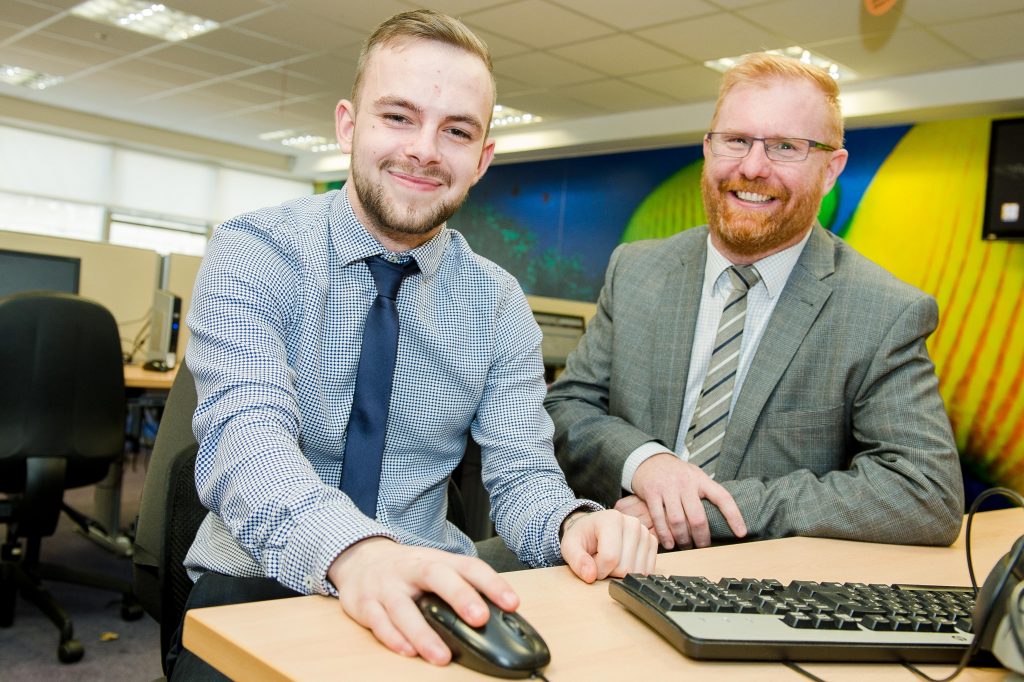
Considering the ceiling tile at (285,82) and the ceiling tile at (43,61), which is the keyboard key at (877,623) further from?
the ceiling tile at (43,61)

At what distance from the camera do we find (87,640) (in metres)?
2.76

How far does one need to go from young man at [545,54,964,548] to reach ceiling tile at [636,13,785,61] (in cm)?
351

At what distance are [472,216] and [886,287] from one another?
7.81 meters

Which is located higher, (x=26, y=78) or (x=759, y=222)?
(x=26, y=78)

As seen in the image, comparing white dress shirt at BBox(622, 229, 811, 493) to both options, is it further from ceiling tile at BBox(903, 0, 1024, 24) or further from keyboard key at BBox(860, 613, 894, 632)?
ceiling tile at BBox(903, 0, 1024, 24)

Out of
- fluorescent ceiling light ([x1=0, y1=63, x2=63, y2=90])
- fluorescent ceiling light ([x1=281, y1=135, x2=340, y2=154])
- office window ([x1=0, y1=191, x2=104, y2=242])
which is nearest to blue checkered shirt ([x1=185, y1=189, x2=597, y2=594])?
fluorescent ceiling light ([x1=0, y1=63, x2=63, y2=90])

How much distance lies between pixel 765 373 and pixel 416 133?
2.22 ft

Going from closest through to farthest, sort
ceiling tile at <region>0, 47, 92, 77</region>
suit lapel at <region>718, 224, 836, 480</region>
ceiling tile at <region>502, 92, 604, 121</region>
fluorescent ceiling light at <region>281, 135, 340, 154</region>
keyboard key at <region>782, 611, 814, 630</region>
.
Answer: keyboard key at <region>782, 611, 814, 630</region> < suit lapel at <region>718, 224, 836, 480</region> < ceiling tile at <region>502, 92, 604, 121</region> < ceiling tile at <region>0, 47, 92, 77</region> < fluorescent ceiling light at <region>281, 135, 340, 154</region>

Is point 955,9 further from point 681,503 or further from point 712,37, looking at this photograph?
point 681,503

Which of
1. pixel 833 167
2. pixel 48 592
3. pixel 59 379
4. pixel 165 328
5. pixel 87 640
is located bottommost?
pixel 87 640

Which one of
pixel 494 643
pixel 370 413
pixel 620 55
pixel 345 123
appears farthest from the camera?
pixel 620 55

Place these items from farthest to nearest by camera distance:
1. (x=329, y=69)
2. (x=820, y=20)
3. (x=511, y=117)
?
(x=511, y=117) → (x=329, y=69) → (x=820, y=20)

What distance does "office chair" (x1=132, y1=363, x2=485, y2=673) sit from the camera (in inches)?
45.7

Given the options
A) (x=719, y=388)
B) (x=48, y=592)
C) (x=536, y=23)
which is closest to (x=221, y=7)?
(x=536, y=23)
